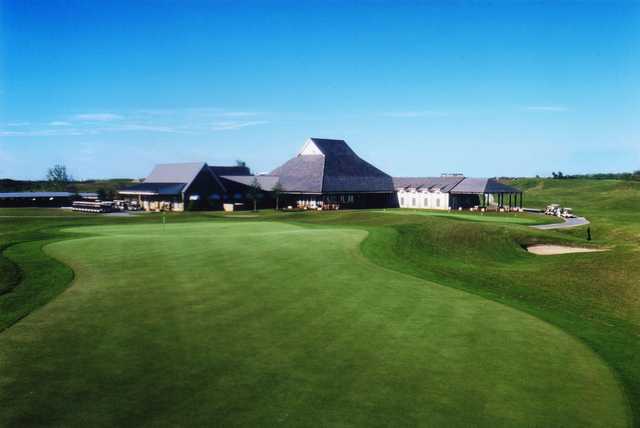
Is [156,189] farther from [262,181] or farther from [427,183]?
[427,183]

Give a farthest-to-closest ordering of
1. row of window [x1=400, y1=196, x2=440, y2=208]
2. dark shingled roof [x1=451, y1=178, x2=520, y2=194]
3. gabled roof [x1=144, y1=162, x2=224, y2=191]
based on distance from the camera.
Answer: row of window [x1=400, y1=196, x2=440, y2=208]
gabled roof [x1=144, y1=162, x2=224, y2=191]
dark shingled roof [x1=451, y1=178, x2=520, y2=194]

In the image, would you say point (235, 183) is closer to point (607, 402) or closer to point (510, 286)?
point (510, 286)

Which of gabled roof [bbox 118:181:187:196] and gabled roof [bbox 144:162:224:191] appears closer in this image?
gabled roof [bbox 118:181:187:196]

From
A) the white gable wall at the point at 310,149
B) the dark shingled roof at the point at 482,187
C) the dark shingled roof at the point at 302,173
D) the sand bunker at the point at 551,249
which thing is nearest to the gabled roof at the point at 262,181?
the dark shingled roof at the point at 302,173

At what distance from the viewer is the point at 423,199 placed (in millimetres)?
90500

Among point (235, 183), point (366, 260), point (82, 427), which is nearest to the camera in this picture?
point (82, 427)

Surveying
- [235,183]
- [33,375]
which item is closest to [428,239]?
[33,375]

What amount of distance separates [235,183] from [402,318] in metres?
75.4

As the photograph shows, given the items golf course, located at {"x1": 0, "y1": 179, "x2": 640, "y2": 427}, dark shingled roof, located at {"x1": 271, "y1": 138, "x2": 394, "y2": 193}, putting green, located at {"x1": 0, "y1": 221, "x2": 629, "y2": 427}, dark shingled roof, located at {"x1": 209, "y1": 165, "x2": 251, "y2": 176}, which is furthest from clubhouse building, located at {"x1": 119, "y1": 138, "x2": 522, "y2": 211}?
putting green, located at {"x1": 0, "y1": 221, "x2": 629, "y2": 427}

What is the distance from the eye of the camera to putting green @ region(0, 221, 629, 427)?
872 cm

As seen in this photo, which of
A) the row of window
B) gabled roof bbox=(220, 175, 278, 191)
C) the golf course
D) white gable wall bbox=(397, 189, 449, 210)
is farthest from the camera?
gabled roof bbox=(220, 175, 278, 191)

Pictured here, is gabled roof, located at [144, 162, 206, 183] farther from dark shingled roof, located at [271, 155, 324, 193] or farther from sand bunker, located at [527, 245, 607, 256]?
sand bunker, located at [527, 245, 607, 256]

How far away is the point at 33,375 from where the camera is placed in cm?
1006

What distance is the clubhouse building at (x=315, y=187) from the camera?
269 feet
